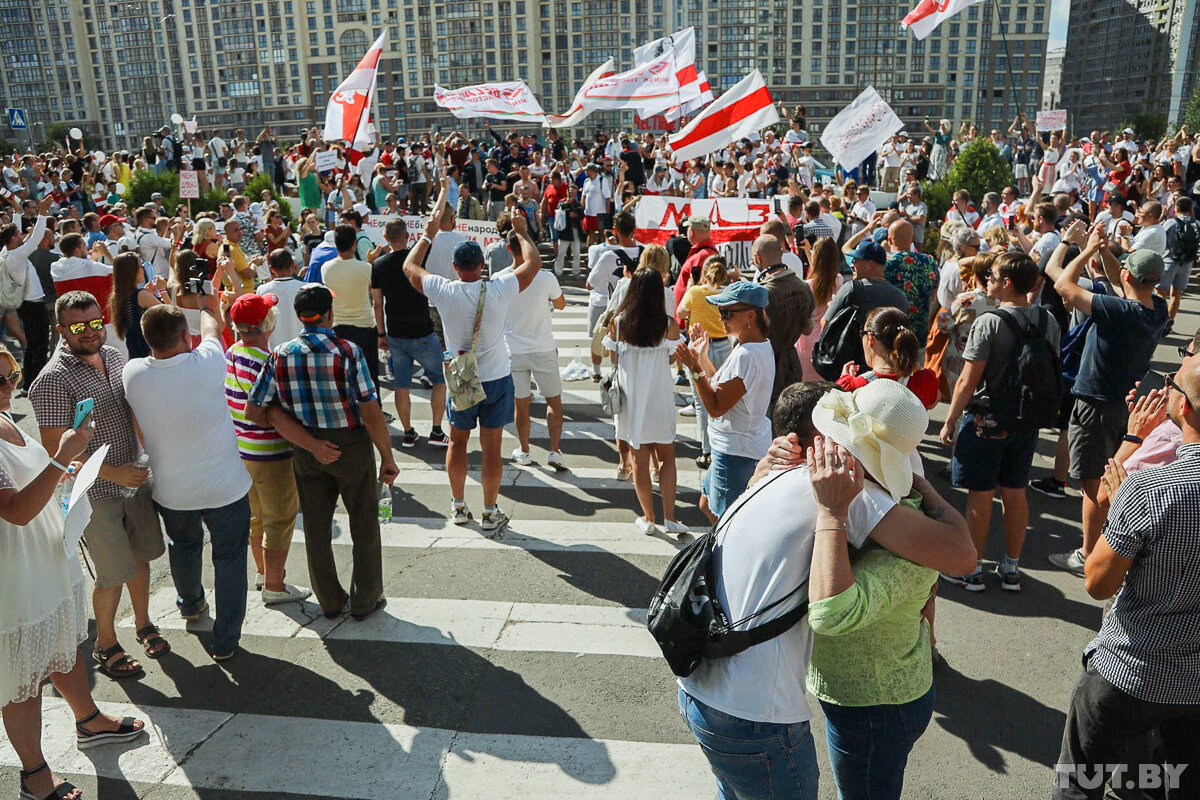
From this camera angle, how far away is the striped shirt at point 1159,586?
261cm

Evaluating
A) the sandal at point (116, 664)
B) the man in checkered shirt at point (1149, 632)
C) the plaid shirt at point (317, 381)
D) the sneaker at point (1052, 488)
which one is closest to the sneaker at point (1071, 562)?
the sneaker at point (1052, 488)

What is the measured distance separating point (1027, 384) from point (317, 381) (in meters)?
3.83

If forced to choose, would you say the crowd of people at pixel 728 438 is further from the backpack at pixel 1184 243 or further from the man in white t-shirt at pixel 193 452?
the backpack at pixel 1184 243

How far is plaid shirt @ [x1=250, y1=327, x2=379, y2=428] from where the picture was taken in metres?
4.60

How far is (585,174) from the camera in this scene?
66.2ft

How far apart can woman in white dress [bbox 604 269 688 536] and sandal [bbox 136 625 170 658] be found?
3016 millimetres

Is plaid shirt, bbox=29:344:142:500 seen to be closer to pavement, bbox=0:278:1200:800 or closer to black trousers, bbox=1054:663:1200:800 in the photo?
pavement, bbox=0:278:1200:800

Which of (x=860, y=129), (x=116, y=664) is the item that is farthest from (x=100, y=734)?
(x=860, y=129)

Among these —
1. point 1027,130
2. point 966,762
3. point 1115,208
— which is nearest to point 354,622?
point 966,762

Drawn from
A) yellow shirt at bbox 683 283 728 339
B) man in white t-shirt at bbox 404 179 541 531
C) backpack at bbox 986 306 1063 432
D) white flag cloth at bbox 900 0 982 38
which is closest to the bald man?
yellow shirt at bbox 683 283 728 339

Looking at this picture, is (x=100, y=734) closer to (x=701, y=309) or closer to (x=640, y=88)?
(x=701, y=309)

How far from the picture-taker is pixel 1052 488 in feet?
22.0

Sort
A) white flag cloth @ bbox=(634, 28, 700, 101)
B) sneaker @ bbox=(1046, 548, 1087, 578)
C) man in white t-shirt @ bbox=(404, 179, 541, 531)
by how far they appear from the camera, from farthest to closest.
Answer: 1. white flag cloth @ bbox=(634, 28, 700, 101)
2. man in white t-shirt @ bbox=(404, 179, 541, 531)
3. sneaker @ bbox=(1046, 548, 1087, 578)

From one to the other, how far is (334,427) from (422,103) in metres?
135
